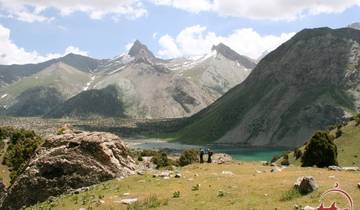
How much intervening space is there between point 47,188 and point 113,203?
14.4 metres

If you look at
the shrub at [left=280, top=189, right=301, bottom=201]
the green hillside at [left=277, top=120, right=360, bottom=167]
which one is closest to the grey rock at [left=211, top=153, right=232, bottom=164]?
the green hillside at [left=277, top=120, right=360, bottom=167]

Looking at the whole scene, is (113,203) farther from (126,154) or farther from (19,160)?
(19,160)

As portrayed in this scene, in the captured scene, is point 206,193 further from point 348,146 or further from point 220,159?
point 348,146

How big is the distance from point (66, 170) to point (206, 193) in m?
17.5

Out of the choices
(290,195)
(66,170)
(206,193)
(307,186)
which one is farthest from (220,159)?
(290,195)

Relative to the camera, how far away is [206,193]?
3166cm

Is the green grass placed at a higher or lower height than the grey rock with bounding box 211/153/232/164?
higher

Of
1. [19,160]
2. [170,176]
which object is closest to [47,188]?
[170,176]

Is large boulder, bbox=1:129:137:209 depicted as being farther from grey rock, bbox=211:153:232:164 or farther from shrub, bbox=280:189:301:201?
shrub, bbox=280:189:301:201

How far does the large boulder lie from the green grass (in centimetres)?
331

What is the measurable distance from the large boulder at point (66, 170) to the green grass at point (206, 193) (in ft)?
10.9

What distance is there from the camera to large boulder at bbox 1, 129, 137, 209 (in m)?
44.1

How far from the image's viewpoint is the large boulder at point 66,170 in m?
44.1

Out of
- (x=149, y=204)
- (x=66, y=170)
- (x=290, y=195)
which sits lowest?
(x=149, y=204)
